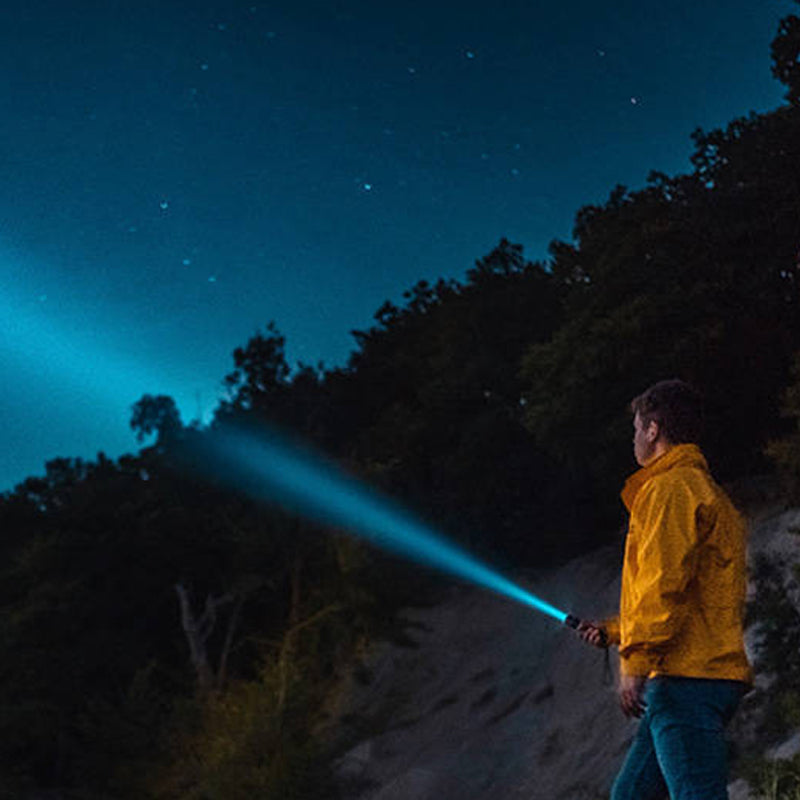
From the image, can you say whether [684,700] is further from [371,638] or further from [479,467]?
[479,467]

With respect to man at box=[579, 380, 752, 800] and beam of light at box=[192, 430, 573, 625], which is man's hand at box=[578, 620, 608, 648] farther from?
beam of light at box=[192, 430, 573, 625]

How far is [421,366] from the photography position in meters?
38.3

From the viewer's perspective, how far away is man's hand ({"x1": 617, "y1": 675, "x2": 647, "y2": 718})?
3561 millimetres

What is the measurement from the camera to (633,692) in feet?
11.7

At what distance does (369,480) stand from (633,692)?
26877mm

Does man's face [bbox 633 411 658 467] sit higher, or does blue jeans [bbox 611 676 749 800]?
man's face [bbox 633 411 658 467]

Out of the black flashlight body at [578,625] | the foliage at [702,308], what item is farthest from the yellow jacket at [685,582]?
the foliage at [702,308]

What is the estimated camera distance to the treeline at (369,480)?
2056cm

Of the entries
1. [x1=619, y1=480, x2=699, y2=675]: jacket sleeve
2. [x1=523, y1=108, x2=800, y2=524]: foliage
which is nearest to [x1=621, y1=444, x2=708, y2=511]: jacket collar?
[x1=619, y1=480, x2=699, y2=675]: jacket sleeve

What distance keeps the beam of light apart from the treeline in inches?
23.3

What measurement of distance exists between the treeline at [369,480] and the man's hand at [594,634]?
467 inches

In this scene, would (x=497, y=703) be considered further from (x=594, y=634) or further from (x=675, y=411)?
(x=675, y=411)

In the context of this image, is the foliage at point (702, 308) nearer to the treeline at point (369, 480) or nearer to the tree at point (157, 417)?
the treeline at point (369, 480)

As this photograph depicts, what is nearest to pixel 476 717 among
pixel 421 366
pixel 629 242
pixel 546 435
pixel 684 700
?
pixel 546 435
